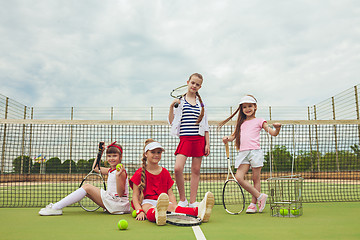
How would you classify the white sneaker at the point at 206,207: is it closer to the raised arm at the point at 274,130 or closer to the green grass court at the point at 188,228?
the green grass court at the point at 188,228

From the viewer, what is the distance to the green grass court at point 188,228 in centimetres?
313

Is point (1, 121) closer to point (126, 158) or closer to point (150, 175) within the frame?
point (126, 158)

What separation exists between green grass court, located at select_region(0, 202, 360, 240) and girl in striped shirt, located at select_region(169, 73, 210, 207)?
2.17 feet

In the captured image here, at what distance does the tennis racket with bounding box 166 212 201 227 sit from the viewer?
11.9 ft

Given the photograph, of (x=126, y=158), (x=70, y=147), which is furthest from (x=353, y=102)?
(x=70, y=147)

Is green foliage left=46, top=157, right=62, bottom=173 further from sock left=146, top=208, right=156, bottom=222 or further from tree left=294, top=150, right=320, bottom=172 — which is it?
tree left=294, top=150, right=320, bottom=172

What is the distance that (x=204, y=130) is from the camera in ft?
16.0

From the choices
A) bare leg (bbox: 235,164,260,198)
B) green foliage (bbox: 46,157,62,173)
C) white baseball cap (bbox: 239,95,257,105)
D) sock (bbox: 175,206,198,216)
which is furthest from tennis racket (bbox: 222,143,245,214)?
green foliage (bbox: 46,157,62,173)

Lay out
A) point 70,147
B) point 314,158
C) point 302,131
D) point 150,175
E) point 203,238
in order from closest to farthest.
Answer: point 203,238 < point 150,175 < point 70,147 < point 302,131 < point 314,158

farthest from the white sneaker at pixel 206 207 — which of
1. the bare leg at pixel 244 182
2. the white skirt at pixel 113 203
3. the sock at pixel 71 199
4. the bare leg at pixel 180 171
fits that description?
the sock at pixel 71 199

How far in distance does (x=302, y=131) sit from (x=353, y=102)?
5400 mm

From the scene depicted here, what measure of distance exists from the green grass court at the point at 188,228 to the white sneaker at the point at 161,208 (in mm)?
83

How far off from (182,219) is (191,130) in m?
1.39

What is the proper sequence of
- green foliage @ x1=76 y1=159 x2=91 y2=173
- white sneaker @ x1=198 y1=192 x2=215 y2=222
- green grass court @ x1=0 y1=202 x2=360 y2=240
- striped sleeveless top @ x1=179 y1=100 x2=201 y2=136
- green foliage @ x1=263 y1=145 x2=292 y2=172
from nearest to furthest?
green grass court @ x1=0 y1=202 x2=360 y2=240 < white sneaker @ x1=198 y1=192 x2=215 y2=222 < striped sleeveless top @ x1=179 y1=100 x2=201 y2=136 < green foliage @ x1=76 y1=159 x2=91 y2=173 < green foliage @ x1=263 y1=145 x2=292 y2=172
